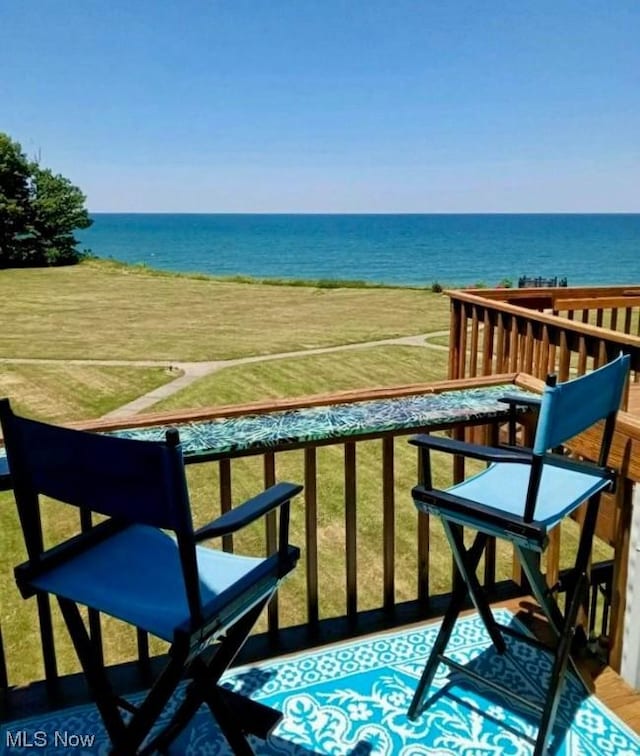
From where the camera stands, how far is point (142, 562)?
4.76 ft

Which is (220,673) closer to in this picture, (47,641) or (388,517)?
(47,641)

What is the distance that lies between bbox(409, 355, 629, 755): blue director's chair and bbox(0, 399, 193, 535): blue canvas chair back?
0.80m

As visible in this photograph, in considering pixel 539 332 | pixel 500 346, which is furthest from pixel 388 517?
pixel 500 346

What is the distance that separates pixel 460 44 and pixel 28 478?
61.1 ft

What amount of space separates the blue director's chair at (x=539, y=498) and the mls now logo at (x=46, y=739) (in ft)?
3.20

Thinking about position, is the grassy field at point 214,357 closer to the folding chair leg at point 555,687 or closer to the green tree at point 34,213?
the folding chair leg at point 555,687

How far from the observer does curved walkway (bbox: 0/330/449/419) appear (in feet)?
26.0

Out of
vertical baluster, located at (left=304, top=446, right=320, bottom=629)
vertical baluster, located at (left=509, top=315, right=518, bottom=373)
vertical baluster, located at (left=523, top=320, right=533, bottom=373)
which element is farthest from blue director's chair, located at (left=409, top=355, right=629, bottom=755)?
vertical baluster, located at (left=509, top=315, right=518, bottom=373)

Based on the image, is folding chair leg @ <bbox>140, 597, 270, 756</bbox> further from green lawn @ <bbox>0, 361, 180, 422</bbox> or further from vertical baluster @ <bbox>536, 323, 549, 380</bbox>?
green lawn @ <bbox>0, 361, 180, 422</bbox>

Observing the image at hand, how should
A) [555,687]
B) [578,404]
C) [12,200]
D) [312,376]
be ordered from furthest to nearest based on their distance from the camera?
[12,200] → [312,376] → [555,687] → [578,404]

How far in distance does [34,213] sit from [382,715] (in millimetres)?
37251

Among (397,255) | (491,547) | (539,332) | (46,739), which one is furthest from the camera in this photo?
(397,255)

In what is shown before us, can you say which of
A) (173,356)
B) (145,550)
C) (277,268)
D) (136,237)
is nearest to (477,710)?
(145,550)

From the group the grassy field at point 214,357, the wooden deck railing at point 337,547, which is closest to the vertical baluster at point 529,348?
the wooden deck railing at point 337,547
